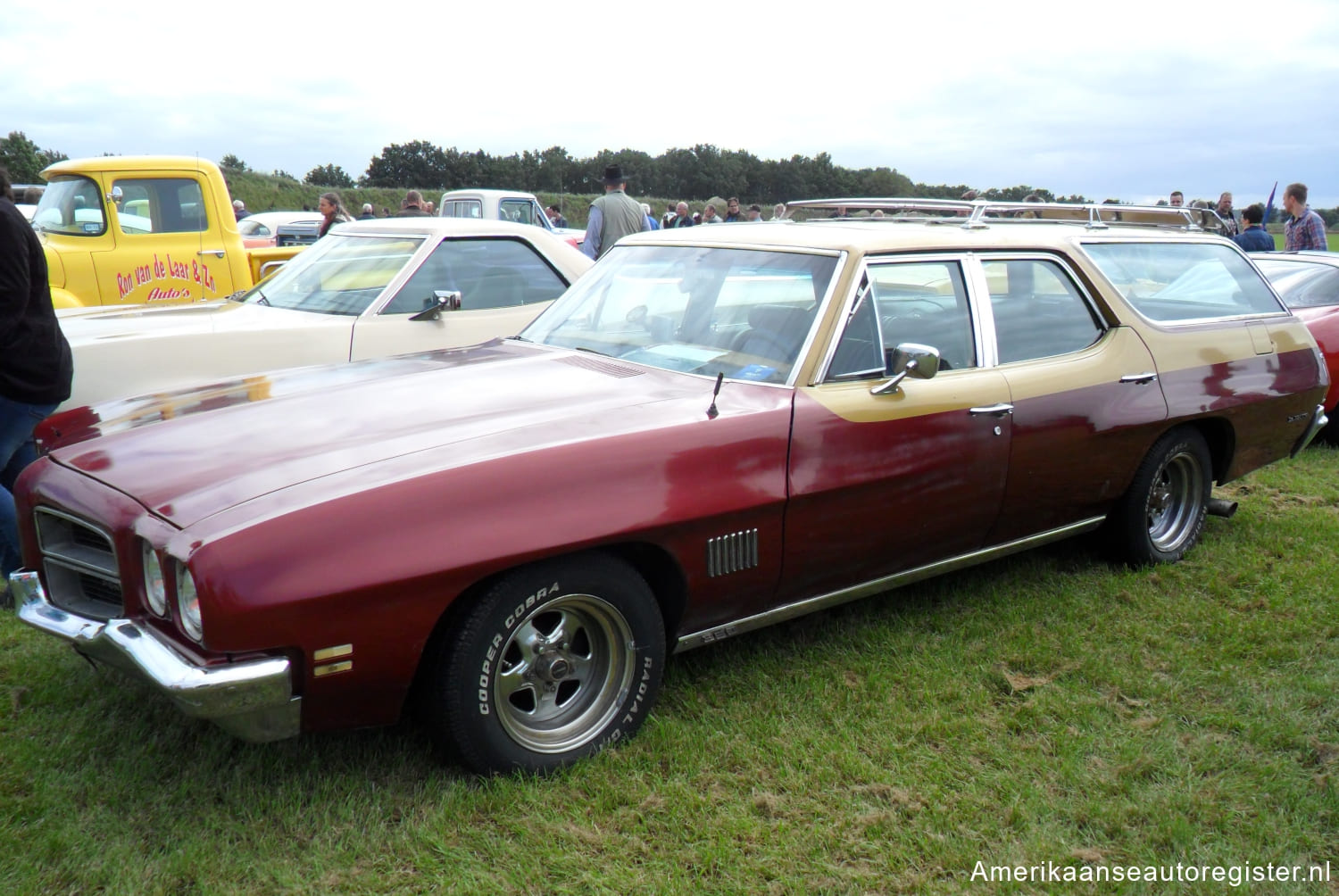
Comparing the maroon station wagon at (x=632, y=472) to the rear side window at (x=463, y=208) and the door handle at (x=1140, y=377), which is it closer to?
the door handle at (x=1140, y=377)

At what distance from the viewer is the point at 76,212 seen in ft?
25.2

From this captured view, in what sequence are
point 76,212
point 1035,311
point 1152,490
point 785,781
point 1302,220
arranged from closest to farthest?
point 785,781 < point 1035,311 < point 1152,490 < point 76,212 < point 1302,220

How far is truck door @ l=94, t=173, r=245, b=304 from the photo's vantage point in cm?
769

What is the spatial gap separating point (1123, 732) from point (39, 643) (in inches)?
147

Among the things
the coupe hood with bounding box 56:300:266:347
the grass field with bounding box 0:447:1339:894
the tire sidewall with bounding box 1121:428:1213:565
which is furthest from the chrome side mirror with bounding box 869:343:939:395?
the coupe hood with bounding box 56:300:266:347

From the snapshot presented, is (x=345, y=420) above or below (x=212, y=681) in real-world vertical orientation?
above

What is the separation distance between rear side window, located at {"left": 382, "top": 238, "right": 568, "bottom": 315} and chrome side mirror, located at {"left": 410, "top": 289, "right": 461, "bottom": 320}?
89mm

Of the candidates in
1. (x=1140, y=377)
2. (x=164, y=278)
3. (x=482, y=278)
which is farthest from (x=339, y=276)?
(x=1140, y=377)

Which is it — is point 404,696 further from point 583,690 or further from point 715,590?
point 715,590

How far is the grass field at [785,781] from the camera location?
8.52ft

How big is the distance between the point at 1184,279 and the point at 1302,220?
22.6 feet

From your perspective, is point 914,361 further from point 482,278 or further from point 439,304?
point 482,278

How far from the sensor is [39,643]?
12.4 feet

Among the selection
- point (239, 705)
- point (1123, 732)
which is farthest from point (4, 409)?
point (1123, 732)
